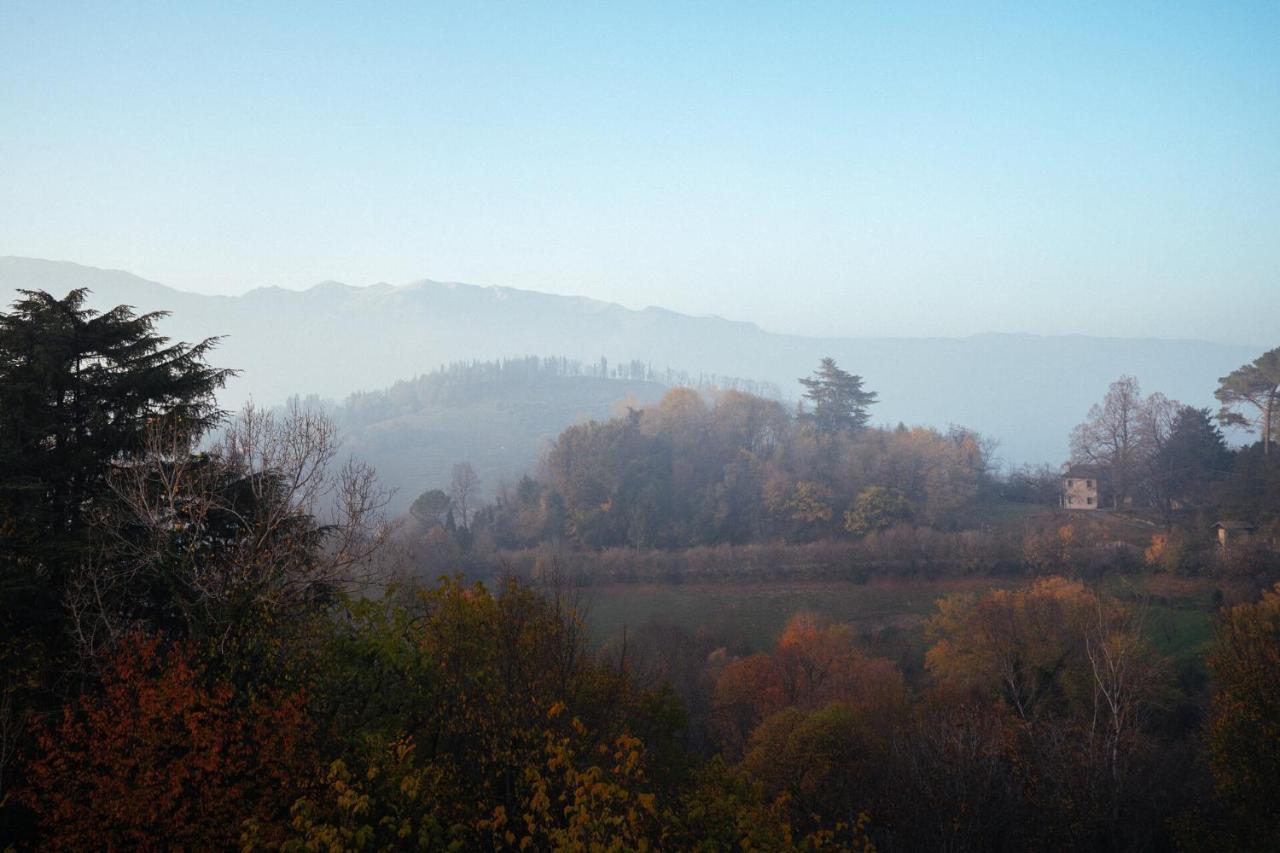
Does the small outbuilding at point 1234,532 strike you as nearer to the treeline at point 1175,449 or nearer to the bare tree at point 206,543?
the treeline at point 1175,449

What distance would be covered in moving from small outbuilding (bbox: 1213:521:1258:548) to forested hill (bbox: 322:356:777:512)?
67.2 metres

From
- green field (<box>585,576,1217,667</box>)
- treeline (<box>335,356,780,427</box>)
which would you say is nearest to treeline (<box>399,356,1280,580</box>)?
green field (<box>585,576,1217,667</box>)

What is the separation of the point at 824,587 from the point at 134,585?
4113 centimetres

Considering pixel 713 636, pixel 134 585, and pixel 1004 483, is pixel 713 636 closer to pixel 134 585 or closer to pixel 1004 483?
pixel 134 585

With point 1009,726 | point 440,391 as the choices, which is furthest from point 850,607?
point 440,391

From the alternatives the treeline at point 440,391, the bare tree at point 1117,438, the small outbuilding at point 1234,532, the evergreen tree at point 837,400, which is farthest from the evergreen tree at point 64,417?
the treeline at point 440,391

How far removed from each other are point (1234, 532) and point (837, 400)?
1672 inches

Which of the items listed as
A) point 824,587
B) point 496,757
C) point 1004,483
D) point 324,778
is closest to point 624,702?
point 496,757

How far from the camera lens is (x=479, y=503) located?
8481 centimetres

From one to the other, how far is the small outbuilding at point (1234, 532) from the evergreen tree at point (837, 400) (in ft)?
130

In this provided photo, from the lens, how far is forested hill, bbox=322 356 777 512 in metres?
119

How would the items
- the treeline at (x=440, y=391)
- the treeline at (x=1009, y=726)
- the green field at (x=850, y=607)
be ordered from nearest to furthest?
the treeline at (x=1009, y=726) → the green field at (x=850, y=607) → the treeline at (x=440, y=391)

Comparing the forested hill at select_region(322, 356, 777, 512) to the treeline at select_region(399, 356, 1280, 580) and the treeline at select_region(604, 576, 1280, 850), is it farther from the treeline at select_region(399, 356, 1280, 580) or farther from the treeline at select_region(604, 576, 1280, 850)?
the treeline at select_region(604, 576, 1280, 850)

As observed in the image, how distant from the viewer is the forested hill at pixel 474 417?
118756mm
